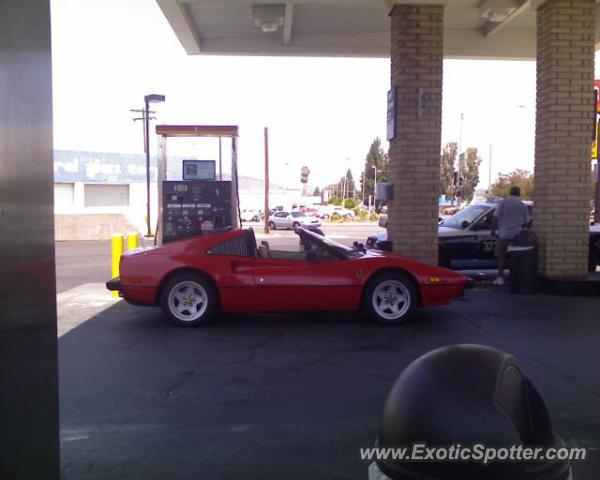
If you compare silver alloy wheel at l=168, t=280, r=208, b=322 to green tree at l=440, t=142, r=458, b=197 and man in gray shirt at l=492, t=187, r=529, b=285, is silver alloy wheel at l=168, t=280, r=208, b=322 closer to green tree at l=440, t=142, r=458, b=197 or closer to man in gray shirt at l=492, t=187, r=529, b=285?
man in gray shirt at l=492, t=187, r=529, b=285

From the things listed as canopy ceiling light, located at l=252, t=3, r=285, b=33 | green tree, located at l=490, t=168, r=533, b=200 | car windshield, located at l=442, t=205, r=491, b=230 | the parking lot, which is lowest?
the parking lot

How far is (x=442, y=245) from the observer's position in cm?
1245

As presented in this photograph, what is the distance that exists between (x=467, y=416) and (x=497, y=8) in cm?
1127

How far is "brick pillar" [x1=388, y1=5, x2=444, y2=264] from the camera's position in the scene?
34.7 feet

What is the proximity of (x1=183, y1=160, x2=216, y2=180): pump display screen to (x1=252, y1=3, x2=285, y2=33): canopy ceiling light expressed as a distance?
2.78 m

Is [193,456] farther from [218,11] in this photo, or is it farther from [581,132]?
[218,11]

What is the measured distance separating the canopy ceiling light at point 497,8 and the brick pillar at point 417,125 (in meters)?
1.53

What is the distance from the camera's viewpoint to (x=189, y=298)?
317 inches

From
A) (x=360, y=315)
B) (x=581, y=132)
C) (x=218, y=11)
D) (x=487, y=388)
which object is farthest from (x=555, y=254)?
(x=487, y=388)

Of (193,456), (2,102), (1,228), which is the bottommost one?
(193,456)

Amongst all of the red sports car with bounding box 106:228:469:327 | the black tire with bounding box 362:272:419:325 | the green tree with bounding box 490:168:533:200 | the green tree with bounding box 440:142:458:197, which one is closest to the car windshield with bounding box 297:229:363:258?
the red sports car with bounding box 106:228:469:327

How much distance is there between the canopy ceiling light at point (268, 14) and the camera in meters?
11.9

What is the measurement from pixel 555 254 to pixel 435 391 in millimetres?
9617

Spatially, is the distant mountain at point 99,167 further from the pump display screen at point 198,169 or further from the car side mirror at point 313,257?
the car side mirror at point 313,257
